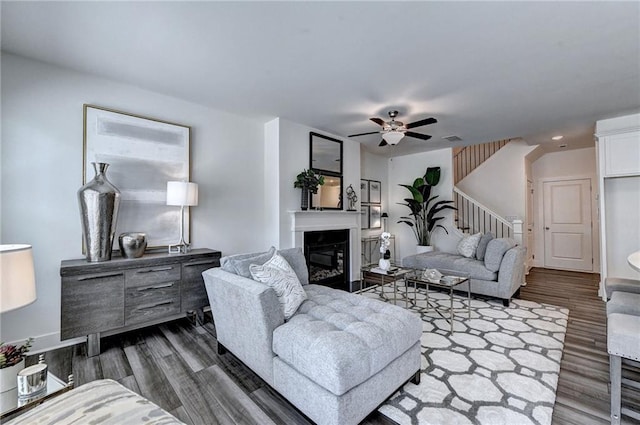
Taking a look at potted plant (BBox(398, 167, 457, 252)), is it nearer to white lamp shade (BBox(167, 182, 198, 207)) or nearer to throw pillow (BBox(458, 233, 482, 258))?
throw pillow (BBox(458, 233, 482, 258))

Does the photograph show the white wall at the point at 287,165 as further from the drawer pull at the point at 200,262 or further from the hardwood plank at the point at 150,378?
the hardwood plank at the point at 150,378

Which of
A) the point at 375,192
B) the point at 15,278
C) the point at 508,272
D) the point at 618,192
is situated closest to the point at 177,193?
the point at 15,278

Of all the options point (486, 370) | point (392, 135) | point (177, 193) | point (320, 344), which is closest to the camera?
point (320, 344)

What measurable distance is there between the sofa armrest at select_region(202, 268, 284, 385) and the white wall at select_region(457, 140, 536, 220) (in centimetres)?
594

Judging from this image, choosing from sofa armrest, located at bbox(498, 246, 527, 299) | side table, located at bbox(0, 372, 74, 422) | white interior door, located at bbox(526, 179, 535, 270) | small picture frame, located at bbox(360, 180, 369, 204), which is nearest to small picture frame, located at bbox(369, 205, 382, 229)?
small picture frame, located at bbox(360, 180, 369, 204)

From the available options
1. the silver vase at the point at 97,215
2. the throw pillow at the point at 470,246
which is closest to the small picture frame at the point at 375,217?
the throw pillow at the point at 470,246

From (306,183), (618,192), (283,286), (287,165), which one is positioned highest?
(287,165)

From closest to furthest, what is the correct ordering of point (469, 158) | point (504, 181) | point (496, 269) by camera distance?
1. point (496, 269)
2. point (504, 181)
3. point (469, 158)

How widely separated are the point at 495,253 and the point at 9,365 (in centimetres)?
456

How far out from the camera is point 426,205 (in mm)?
5855

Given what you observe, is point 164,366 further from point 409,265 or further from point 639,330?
point 409,265

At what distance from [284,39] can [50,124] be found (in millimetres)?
2293

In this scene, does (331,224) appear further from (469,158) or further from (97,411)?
(469,158)

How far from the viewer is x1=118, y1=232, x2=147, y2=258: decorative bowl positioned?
2.62m
